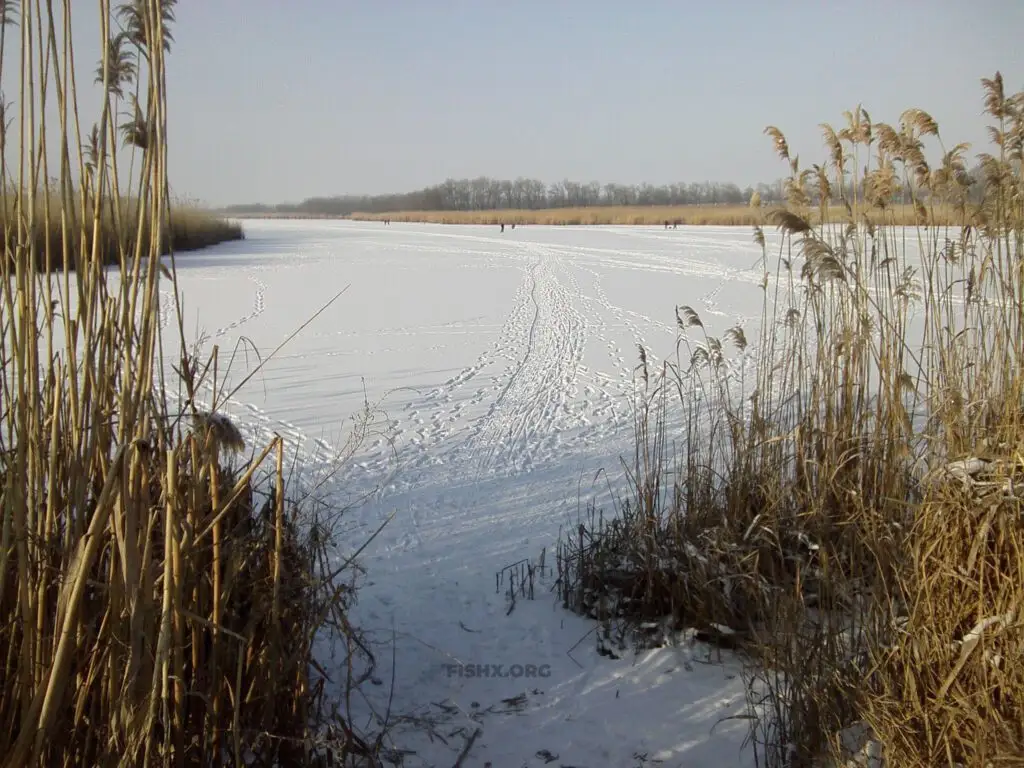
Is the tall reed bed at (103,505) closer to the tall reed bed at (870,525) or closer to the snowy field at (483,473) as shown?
the snowy field at (483,473)

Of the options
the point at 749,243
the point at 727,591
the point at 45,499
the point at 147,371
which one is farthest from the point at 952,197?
the point at 749,243

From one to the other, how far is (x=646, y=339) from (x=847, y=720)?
8.25 m

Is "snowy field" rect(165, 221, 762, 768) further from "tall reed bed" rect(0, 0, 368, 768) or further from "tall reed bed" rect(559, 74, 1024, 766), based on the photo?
"tall reed bed" rect(0, 0, 368, 768)

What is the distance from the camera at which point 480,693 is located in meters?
2.75

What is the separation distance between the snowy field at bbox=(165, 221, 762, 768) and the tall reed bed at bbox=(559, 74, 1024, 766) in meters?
0.30

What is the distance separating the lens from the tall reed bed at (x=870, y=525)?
1933 millimetres

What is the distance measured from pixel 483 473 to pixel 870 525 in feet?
9.47

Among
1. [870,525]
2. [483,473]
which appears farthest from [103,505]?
[483,473]

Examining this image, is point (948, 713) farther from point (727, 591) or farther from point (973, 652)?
point (727, 591)

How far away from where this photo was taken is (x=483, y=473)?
5.16 metres

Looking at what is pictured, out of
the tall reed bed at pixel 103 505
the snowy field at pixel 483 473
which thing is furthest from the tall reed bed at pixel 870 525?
the tall reed bed at pixel 103 505

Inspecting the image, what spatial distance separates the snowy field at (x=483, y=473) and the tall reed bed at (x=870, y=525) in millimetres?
299

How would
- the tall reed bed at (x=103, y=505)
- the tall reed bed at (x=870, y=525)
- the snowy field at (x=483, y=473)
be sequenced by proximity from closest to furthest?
the tall reed bed at (x=103, y=505)
the tall reed bed at (x=870, y=525)
the snowy field at (x=483, y=473)

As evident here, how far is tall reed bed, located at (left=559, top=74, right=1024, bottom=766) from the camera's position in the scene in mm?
1933
